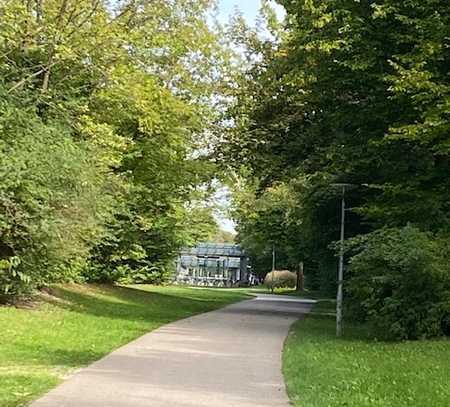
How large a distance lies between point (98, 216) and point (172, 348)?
762 cm

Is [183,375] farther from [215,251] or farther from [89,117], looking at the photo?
[215,251]

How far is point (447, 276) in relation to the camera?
1702 cm

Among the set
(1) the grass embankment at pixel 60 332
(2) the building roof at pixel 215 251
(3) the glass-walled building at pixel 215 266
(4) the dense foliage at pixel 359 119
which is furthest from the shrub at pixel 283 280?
(1) the grass embankment at pixel 60 332

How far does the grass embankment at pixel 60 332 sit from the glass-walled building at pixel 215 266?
65619 mm

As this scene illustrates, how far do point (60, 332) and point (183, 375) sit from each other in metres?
6.14

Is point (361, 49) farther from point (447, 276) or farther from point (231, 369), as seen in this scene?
point (231, 369)

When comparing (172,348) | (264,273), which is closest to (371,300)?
(172,348)

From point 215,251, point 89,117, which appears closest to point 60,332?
point 89,117

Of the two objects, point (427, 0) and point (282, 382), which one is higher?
point (427, 0)

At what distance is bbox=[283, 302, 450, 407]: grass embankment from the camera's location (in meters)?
9.28

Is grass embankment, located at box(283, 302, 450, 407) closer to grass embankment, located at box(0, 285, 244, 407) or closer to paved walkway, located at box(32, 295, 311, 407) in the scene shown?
paved walkway, located at box(32, 295, 311, 407)

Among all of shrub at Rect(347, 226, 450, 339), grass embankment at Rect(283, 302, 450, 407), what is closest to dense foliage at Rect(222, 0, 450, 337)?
shrub at Rect(347, 226, 450, 339)

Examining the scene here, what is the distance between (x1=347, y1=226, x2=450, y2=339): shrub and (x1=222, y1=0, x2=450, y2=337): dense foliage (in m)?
0.05

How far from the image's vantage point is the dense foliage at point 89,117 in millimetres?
18828
